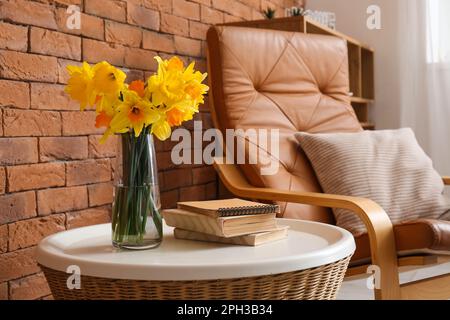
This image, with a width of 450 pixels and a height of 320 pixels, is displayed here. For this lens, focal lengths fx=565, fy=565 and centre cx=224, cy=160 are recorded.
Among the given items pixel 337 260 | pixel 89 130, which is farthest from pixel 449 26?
pixel 337 260

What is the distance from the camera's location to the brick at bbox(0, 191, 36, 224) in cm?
137

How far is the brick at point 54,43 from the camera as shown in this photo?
1.45 m

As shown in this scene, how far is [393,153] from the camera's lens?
5.78 ft

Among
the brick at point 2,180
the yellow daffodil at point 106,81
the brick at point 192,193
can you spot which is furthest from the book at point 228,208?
the brick at point 192,193

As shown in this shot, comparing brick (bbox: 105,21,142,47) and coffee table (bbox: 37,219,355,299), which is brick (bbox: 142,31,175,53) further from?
coffee table (bbox: 37,219,355,299)

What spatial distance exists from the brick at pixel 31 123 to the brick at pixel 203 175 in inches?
29.5

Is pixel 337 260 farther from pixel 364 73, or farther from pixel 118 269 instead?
pixel 364 73

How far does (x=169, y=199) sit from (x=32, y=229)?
0.64 m

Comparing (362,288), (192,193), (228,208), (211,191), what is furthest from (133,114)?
(362,288)

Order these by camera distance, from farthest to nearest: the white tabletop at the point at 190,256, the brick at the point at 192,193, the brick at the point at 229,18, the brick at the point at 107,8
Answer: the brick at the point at 229,18 → the brick at the point at 192,193 → the brick at the point at 107,8 → the white tabletop at the point at 190,256

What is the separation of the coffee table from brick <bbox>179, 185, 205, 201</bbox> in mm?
1027

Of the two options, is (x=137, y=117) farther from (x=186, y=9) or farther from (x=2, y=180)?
(x=186, y=9)

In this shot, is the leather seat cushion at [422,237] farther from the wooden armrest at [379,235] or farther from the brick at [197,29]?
the brick at [197,29]

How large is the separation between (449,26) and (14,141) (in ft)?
7.13
